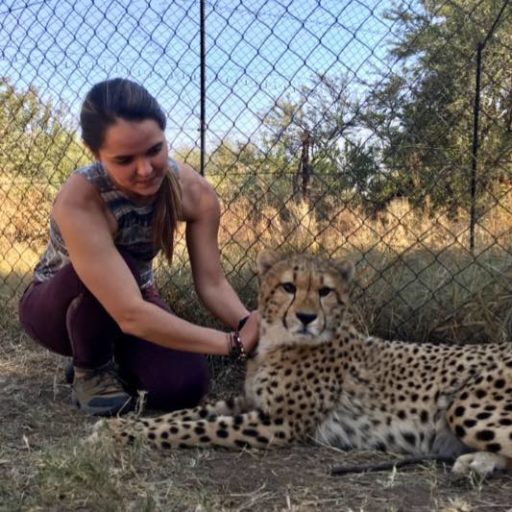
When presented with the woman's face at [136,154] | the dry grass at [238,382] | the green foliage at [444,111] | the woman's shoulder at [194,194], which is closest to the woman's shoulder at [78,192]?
the woman's face at [136,154]

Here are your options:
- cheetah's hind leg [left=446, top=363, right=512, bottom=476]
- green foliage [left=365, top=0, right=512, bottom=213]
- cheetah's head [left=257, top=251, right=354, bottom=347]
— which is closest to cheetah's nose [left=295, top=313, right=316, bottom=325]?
cheetah's head [left=257, top=251, right=354, bottom=347]

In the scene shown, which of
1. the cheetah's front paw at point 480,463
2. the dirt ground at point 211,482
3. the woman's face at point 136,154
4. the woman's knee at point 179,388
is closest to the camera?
the dirt ground at point 211,482

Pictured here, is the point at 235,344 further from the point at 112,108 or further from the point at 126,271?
the point at 112,108

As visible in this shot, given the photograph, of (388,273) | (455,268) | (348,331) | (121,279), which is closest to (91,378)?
(121,279)

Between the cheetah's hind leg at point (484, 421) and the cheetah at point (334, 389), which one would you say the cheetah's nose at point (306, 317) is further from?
the cheetah's hind leg at point (484, 421)

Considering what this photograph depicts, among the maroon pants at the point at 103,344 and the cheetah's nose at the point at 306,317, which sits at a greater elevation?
the cheetah's nose at the point at 306,317

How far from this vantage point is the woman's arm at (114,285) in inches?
87.5

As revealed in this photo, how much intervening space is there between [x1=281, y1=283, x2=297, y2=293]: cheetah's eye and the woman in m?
0.15

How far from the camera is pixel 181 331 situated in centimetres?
222

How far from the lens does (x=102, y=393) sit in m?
2.50

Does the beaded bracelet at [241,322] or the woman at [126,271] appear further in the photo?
the beaded bracelet at [241,322]

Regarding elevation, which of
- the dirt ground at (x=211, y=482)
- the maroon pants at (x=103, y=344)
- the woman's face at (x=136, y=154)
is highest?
the woman's face at (x=136, y=154)

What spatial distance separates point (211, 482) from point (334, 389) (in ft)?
1.91

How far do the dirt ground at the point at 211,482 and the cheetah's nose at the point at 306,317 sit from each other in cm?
35
